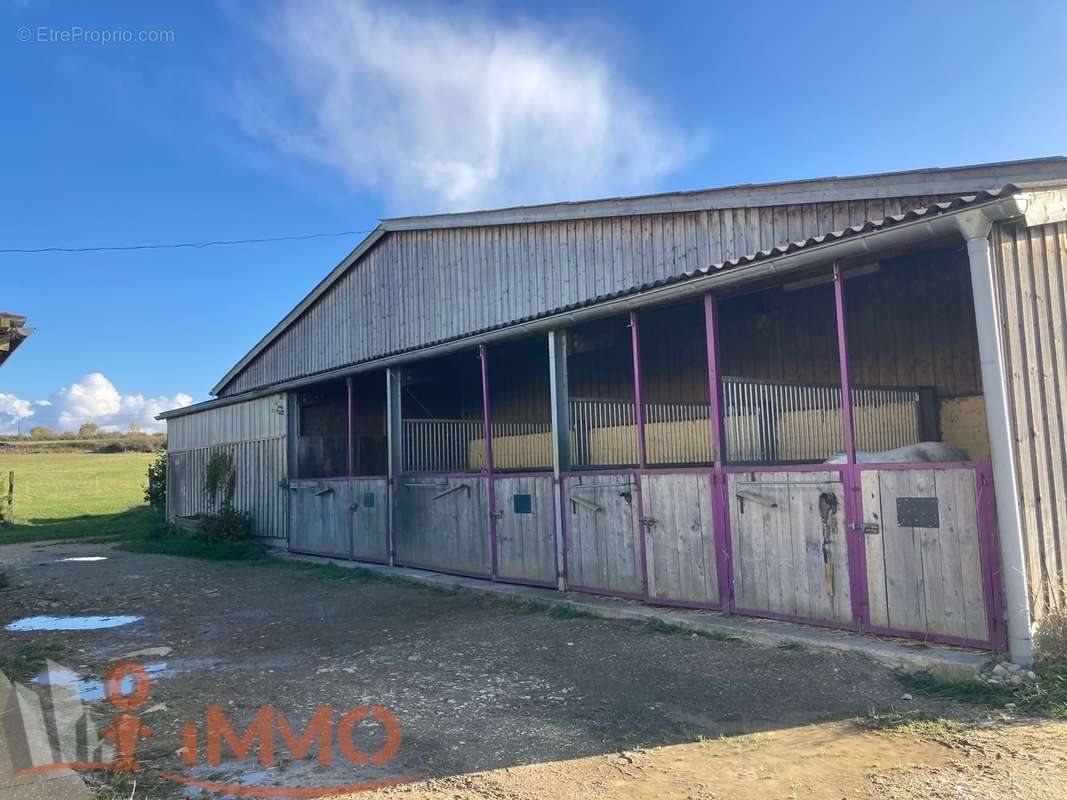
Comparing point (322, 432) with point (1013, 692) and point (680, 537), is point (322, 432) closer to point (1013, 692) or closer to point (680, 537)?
point (680, 537)

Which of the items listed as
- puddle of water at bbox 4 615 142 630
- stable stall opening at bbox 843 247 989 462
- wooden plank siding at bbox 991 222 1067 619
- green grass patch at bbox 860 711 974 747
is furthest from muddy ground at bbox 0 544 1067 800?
stable stall opening at bbox 843 247 989 462

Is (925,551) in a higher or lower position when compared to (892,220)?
lower

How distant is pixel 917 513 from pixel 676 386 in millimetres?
5205

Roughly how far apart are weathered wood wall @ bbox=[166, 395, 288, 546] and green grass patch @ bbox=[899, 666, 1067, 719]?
1213cm

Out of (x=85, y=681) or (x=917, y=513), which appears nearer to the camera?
(x=917, y=513)

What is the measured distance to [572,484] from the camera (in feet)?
27.8

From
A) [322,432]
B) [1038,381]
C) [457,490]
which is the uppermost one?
[322,432]

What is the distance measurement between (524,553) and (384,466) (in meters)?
6.64

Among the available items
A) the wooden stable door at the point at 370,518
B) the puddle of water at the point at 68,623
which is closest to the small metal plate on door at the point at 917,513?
the puddle of water at the point at 68,623

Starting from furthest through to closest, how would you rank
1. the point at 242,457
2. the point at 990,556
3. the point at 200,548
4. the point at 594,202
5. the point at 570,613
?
the point at 242,457
the point at 200,548
the point at 594,202
the point at 570,613
the point at 990,556

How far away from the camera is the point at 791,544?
630 cm

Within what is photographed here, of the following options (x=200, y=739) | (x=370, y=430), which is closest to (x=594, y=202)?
(x=370, y=430)

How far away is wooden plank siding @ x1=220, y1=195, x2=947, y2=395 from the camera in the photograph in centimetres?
929

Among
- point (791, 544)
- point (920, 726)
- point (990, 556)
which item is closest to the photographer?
point (920, 726)
